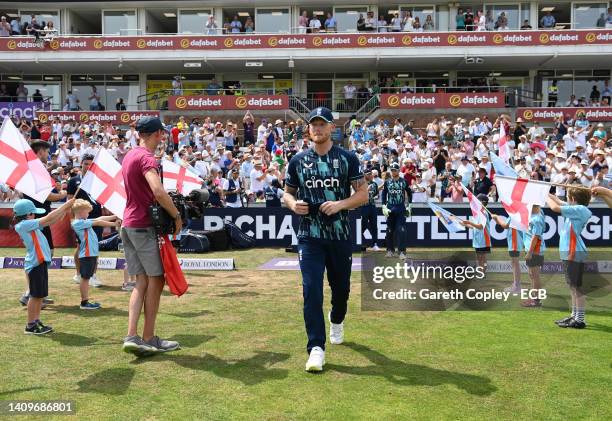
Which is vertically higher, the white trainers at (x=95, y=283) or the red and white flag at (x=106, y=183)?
the red and white flag at (x=106, y=183)

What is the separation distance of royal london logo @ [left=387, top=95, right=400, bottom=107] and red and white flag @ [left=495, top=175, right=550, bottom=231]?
23268mm

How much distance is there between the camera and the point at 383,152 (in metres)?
21.9

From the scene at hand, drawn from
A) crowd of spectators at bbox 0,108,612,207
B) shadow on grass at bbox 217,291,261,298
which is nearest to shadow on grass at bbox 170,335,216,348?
shadow on grass at bbox 217,291,261,298

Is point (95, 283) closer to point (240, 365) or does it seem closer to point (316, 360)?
point (240, 365)

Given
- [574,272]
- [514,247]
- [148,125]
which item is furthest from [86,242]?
[574,272]

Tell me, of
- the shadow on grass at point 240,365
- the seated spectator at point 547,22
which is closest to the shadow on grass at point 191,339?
the shadow on grass at point 240,365

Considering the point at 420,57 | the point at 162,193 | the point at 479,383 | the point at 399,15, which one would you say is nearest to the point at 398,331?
the point at 479,383

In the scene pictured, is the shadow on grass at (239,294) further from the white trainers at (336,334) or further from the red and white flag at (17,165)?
the red and white flag at (17,165)

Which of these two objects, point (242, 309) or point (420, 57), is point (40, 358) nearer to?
point (242, 309)

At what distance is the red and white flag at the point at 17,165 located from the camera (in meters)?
6.61

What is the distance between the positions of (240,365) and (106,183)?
341 cm

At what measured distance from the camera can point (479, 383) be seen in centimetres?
512

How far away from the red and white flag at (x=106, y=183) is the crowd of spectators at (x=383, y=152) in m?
4.81

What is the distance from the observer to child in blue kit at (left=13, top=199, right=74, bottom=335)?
6.85 metres
